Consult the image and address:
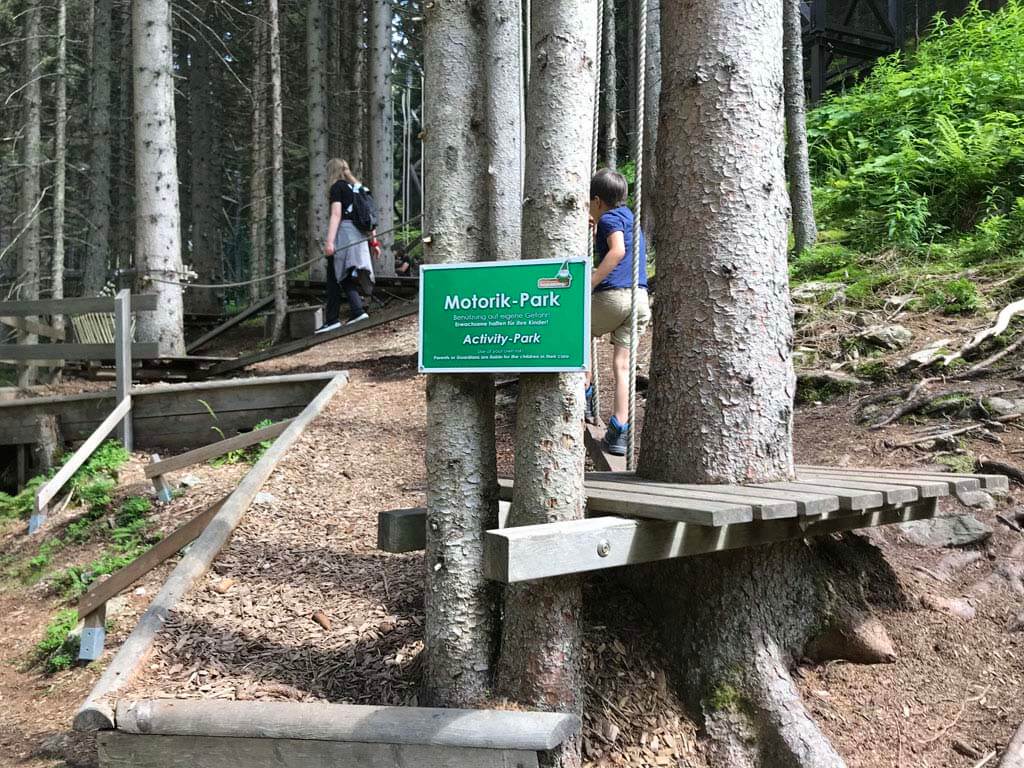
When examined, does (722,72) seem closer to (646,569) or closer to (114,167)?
(646,569)

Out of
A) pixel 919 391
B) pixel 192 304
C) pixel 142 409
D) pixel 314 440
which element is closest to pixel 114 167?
pixel 192 304

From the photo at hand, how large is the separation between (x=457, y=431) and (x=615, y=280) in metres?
2.52

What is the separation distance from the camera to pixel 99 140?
2023 cm

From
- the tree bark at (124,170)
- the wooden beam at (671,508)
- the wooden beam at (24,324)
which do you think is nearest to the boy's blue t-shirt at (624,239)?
the wooden beam at (671,508)

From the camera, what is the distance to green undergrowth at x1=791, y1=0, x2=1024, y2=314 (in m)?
8.15

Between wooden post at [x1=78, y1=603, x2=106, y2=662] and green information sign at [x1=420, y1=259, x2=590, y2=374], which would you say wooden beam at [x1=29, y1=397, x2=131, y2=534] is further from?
green information sign at [x1=420, y1=259, x2=590, y2=374]

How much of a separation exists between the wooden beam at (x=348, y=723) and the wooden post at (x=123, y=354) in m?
5.80

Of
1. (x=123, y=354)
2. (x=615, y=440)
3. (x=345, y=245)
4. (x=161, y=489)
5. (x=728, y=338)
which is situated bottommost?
(x=161, y=489)

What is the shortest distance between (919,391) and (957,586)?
2.36 meters

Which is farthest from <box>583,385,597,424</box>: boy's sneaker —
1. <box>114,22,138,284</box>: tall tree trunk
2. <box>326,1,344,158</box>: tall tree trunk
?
<box>114,22,138,284</box>: tall tree trunk

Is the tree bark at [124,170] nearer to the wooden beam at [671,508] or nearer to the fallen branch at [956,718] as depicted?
the wooden beam at [671,508]

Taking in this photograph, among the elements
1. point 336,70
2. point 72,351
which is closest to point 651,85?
point 72,351

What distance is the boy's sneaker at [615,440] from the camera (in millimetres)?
5344

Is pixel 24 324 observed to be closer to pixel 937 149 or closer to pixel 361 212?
pixel 361 212
